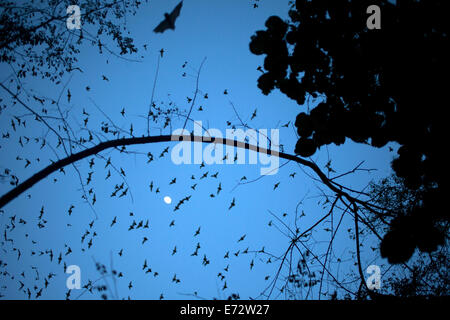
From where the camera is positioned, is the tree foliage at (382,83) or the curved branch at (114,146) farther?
the curved branch at (114,146)

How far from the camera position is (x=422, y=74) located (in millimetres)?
1754

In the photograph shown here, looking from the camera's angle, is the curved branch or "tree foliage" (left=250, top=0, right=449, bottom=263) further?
the curved branch

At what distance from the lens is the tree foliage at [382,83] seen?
164 cm

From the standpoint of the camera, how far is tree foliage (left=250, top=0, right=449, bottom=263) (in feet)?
5.39

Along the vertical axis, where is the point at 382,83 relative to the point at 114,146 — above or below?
above

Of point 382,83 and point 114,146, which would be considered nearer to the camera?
point 382,83

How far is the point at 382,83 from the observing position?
2.07 m
